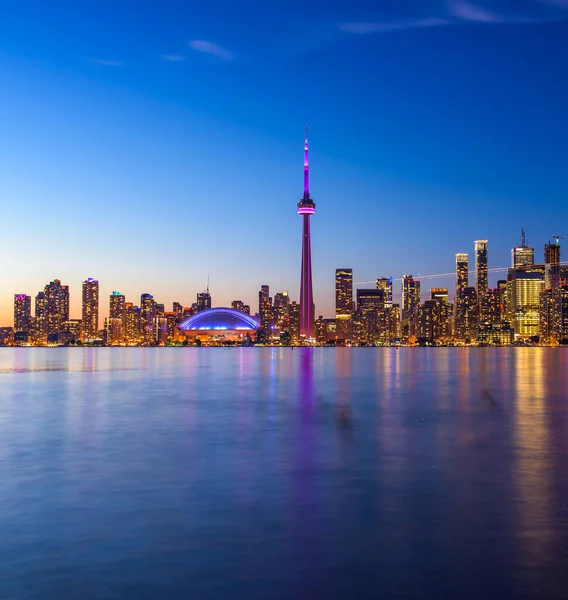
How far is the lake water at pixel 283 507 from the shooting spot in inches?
463

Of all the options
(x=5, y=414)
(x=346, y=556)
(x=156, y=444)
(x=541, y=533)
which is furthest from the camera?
(x=5, y=414)

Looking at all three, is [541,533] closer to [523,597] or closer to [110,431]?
[523,597]

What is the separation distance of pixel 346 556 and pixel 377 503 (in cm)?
464

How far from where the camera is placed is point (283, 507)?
17188 millimetres

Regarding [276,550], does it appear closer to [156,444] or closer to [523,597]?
[523,597]

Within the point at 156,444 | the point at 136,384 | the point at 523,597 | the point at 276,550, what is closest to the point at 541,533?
the point at 523,597

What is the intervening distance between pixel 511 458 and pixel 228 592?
16.2 m

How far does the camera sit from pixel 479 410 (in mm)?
43250

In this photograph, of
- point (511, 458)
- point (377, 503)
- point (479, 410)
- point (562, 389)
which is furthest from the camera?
point (562, 389)

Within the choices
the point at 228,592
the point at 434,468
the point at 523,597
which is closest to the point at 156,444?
the point at 434,468

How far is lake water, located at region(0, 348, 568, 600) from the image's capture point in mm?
11766

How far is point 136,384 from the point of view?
224ft

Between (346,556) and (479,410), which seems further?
(479,410)

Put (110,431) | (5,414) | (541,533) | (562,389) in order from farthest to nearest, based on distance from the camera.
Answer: (562,389)
(5,414)
(110,431)
(541,533)
